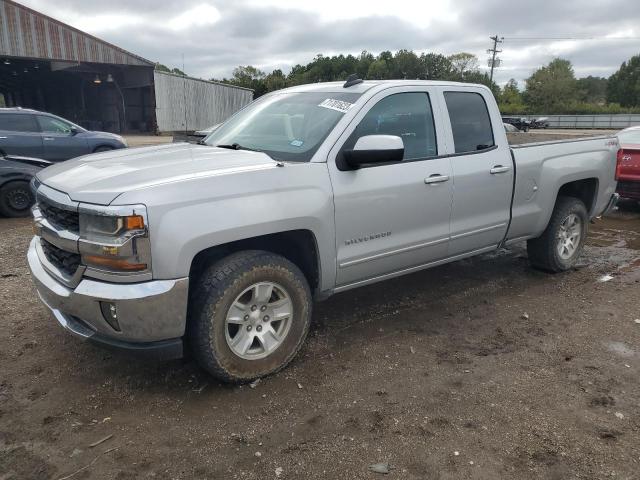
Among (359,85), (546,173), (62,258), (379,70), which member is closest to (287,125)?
(359,85)

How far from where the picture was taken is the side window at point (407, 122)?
149 inches

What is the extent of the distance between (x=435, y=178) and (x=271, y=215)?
1.52 meters

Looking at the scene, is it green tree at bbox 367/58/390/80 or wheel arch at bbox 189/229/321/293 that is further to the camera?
green tree at bbox 367/58/390/80

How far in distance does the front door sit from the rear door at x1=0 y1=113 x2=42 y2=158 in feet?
28.9

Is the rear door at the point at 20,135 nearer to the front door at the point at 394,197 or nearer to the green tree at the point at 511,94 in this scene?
the front door at the point at 394,197

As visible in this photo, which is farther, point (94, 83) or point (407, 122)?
point (94, 83)

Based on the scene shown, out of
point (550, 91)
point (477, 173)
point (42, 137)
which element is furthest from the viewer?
point (550, 91)

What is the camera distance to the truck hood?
2789 millimetres

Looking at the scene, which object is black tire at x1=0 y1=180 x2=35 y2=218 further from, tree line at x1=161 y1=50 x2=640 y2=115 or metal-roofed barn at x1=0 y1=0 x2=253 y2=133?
tree line at x1=161 y1=50 x2=640 y2=115

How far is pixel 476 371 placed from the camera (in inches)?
138

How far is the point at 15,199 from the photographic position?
8.33m

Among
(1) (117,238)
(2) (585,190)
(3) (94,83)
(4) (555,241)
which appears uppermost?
(3) (94,83)

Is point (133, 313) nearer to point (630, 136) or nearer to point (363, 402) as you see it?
point (363, 402)

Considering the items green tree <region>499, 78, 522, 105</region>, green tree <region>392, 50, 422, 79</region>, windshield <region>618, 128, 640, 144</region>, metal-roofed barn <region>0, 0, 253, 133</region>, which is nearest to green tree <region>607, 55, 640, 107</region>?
green tree <region>499, 78, 522, 105</region>
